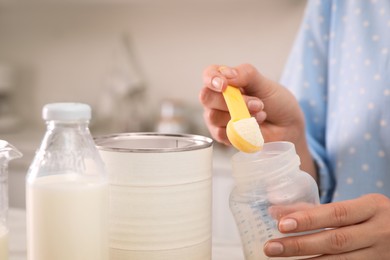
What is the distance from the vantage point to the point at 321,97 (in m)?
1.20

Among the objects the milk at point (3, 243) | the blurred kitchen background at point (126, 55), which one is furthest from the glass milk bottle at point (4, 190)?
the blurred kitchen background at point (126, 55)

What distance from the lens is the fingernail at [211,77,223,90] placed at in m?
0.68

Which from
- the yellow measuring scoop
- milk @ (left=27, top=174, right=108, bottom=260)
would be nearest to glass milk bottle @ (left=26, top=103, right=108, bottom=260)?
milk @ (left=27, top=174, right=108, bottom=260)

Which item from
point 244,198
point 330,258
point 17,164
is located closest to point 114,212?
point 244,198

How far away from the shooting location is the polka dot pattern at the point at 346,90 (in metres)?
1.08

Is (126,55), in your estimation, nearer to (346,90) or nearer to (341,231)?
(346,90)

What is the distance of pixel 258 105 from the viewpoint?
2.53 feet

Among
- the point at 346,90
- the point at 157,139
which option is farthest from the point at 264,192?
the point at 346,90

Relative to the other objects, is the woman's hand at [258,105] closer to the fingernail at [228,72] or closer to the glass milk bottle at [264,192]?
the fingernail at [228,72]

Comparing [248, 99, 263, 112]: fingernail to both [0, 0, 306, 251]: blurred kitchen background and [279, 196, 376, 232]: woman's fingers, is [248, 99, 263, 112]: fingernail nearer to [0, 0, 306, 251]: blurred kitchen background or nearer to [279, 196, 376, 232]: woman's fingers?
[279, 196, 376, 232]: woman's fingers

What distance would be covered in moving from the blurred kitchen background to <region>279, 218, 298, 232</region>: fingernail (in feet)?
5.04

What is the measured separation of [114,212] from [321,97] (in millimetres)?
722

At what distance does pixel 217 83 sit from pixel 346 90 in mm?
513

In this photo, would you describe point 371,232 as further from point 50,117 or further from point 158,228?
point 50,117
